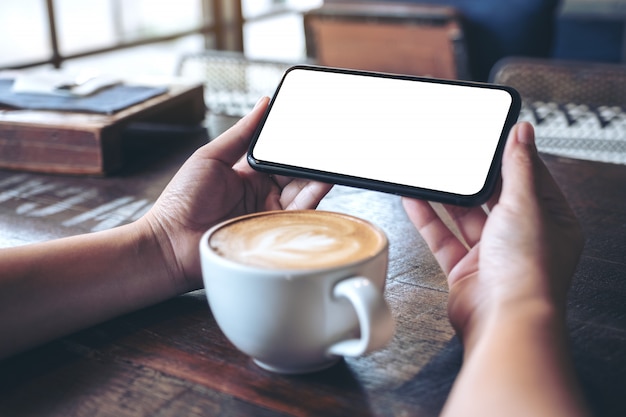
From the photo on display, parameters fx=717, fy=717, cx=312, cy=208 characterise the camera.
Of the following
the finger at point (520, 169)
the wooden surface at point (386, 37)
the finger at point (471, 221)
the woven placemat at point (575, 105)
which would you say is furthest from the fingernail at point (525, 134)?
the wooden surface at point (386, 37)

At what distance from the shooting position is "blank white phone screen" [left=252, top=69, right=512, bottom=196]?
26.5 inches

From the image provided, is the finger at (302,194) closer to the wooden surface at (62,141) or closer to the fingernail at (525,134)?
the fingernail at (525,134)

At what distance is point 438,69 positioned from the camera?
306 cm

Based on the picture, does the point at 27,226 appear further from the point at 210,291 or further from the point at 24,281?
the point at 210,291

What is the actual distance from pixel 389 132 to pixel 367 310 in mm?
290

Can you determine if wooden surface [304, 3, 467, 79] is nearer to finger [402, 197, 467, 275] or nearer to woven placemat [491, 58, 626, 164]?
woven placemat [491, 58, 626, 164]

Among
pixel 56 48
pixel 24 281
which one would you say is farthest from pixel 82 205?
pixel 56 48

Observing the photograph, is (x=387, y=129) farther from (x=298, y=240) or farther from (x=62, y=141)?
(x=62, y=141)

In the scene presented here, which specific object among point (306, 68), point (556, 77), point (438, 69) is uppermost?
point (306, 68)

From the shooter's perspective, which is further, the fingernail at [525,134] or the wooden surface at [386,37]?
the wooden surface at [386,37]

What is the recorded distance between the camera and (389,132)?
732 mm

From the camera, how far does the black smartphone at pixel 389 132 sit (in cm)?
67

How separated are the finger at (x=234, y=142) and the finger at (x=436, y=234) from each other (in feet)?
0.62

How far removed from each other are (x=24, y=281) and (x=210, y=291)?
22cm
